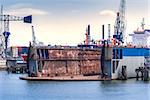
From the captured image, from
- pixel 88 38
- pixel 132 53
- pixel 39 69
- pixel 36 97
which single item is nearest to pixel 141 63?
pixel 132 53

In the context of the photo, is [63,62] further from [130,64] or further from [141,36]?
[141,36]

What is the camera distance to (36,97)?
4672cm

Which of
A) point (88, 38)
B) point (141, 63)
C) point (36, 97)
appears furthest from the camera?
point (88, 38)

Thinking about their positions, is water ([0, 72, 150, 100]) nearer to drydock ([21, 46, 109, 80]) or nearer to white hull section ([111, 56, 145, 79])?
white hull section ([111, 56, 145, 79])

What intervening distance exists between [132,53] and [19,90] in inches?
895

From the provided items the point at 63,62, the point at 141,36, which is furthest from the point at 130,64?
the point at 141,36

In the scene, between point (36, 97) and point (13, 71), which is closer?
point (36, 97)

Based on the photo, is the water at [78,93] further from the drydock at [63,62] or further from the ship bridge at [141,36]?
the ship bridge at [141,36]

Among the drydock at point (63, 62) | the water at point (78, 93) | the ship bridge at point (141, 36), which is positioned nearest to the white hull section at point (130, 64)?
the drydock at point (63, 62)

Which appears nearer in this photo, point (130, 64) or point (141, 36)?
point (130, 64)

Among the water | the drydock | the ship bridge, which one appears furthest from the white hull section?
the ship bridge

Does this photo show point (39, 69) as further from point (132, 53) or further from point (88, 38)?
point (88, 38)

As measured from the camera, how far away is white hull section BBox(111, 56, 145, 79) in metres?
71.0

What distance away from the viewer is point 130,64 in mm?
73375
